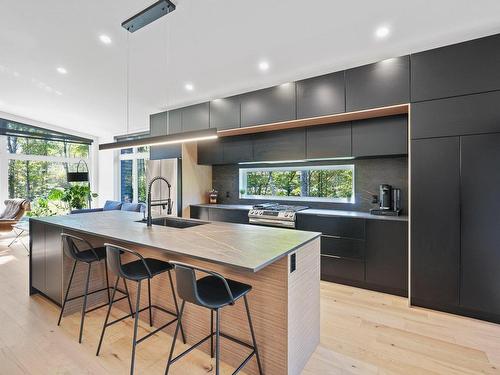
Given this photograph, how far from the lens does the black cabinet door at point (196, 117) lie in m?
4.47

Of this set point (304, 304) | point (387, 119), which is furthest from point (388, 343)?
point (387, 119)

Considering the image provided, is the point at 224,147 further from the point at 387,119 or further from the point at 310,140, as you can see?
the point at 387,119

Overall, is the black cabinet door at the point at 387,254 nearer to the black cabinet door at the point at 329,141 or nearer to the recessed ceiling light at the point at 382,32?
the black cabinet door at the point at 329,141

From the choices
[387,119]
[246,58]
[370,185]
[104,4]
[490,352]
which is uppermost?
[104,4]

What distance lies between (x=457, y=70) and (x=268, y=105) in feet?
6.88

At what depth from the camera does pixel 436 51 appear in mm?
2652

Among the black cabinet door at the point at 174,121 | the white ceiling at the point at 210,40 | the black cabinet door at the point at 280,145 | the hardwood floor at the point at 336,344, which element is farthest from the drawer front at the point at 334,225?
the black cabinet door at the point at 174,121

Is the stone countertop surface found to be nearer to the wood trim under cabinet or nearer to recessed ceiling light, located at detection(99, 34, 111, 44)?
the wood trim under cabinet

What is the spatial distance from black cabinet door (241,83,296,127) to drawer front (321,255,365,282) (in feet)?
6.22

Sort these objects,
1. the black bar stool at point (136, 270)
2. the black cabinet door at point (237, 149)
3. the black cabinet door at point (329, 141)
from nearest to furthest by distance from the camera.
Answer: the black bar stool at point (136, 270) < the black cabinet door at point (329, 141) < the black cabinet door at point (237, 149)

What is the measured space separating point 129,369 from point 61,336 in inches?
33.4

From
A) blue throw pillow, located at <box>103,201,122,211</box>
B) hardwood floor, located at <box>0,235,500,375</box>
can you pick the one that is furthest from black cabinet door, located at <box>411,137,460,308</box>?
blue throw pillow, located at <box>103,201,122,211</box>

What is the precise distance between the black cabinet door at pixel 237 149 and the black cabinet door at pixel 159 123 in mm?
1294

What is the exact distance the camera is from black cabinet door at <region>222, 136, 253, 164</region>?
429cm
